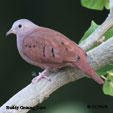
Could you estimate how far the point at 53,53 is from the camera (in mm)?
1529

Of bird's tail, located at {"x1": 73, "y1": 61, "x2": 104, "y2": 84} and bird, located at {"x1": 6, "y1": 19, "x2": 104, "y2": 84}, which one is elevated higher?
bird, located at {"x1": 6, "y1": 19, "x2": 104, "y2": 84}

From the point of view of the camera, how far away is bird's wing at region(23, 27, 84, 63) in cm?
152

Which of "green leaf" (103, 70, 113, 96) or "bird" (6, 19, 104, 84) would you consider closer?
"bird" (6, 19, 104, 84)

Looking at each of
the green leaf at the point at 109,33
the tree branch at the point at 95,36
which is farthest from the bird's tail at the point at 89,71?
the green leaf at the point at 109,33

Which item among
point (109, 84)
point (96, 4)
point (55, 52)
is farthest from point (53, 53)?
point (96, 4)

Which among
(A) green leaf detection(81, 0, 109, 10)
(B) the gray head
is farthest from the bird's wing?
(A) green leaf detection(81, 0, 109, 10)

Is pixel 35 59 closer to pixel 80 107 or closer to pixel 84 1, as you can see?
pixel 84 1

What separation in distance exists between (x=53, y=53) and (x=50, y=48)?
27 mm

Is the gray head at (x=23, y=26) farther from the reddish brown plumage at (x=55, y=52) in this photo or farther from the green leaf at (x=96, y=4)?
the green leaf at (x=96, y=4)

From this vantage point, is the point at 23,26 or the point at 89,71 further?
the point at 23,26

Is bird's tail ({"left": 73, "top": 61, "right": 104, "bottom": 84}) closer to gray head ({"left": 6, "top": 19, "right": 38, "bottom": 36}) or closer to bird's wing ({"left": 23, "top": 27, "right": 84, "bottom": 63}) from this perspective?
bird's wing ({"left": 23, "top": 27, "right": 84, "bottom": 63})

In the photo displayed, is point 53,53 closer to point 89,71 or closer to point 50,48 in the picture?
point 50,48

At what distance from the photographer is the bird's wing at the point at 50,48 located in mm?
1524

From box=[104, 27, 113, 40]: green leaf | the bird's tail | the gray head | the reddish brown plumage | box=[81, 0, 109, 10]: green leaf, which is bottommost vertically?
the bird's tail
